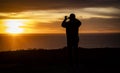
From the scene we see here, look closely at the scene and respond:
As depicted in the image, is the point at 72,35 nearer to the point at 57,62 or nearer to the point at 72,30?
the point at 72,30

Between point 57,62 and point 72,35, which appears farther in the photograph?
point 57,62

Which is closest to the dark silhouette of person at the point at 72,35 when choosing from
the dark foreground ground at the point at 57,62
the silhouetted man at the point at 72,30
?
Answer: the silhouetted man at the point at 72,30

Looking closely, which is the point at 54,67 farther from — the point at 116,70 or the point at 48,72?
the point at 116,70

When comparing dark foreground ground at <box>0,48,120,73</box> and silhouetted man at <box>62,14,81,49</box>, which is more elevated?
silhouetted man at <box>62,14,81,49</box>

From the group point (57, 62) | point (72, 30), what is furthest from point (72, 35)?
point (57, 62)

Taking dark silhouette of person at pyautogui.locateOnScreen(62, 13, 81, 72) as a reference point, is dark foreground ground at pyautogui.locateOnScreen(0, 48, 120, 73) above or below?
below

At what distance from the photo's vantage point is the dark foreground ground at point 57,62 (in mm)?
16391

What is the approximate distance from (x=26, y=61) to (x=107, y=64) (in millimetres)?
4244

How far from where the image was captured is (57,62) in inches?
758

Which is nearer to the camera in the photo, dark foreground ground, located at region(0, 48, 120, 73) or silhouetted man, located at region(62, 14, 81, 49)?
dark foreground ground, located at region(0, 48, 120, 73)

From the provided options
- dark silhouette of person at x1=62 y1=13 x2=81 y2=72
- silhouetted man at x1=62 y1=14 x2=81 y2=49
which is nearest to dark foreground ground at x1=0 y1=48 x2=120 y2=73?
dark silhouette of person at x1=62 y1=13 x2=81 y2=72

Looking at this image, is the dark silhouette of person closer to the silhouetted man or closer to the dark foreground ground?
the silhouetted man

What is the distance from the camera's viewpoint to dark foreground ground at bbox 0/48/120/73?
16391mm

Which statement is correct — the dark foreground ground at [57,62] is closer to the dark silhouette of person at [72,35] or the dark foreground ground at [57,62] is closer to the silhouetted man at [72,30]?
the dark silhouette of person at [72,35]
